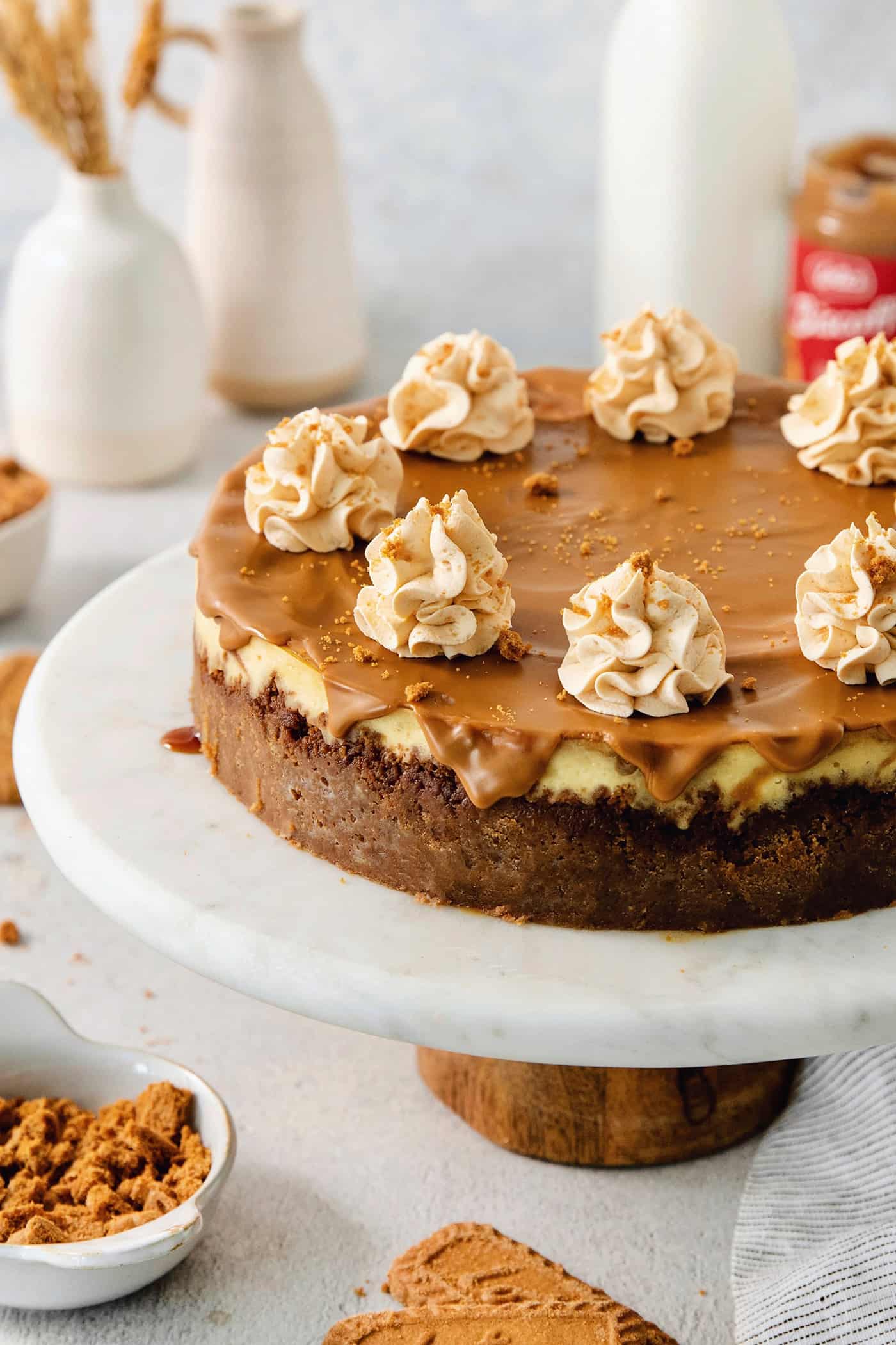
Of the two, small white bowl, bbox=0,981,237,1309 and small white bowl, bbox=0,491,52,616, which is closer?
small white bowl, bbox=0,981,237,1309

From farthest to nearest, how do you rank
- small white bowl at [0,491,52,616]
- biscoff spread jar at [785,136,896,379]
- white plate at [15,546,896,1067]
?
biscoff spread jar at [785,136,896,379] < small white bowl at [0,491,52,616] < white plate at [15,546,896,1067]

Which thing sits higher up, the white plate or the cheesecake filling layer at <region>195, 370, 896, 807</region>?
the cheesecake filling layer at <region>195, 370, 896, 807</region>

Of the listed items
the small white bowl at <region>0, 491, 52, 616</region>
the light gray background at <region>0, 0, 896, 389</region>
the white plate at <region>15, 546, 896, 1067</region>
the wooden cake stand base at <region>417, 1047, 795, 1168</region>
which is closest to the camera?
the white plate at <region>15, 546, 896, 1067</region>

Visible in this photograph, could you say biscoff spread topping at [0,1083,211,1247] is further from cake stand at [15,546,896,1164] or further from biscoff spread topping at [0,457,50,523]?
biscoff spread topping at [0,457,50,523]

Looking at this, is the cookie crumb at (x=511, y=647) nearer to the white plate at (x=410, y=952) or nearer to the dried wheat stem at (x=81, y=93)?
the white plate at (x=410, y=952)

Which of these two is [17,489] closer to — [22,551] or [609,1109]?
[22,551]

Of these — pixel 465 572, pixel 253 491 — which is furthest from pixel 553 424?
pixel 465 572

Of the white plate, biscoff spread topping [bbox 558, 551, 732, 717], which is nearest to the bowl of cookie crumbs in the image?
the white plate
